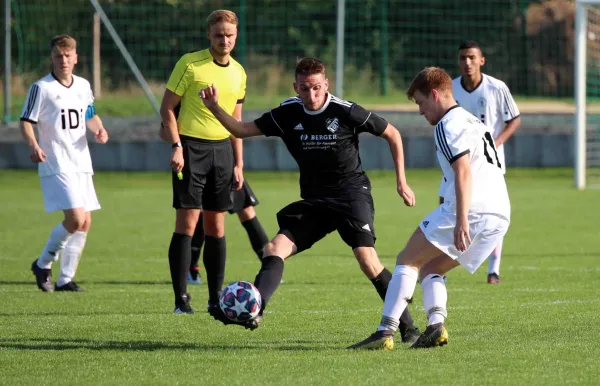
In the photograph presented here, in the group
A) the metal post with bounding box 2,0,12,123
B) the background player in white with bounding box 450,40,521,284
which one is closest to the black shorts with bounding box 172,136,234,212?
the background player in white with bounding box 450,40,521,284

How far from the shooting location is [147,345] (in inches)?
267

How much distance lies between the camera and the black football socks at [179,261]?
814 centimetres

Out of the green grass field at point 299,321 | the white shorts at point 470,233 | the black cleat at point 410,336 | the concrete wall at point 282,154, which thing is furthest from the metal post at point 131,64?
the white shorts at point 470,233

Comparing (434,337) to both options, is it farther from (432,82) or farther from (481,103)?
(481,103)

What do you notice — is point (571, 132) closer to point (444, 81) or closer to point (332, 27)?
point (332, 27)

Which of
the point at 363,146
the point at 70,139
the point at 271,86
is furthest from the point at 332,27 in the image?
the point at 70,139

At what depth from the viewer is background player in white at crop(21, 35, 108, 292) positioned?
9734 millimetres

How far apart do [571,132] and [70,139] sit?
52.7 feet

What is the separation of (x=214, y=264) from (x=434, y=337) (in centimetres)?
242

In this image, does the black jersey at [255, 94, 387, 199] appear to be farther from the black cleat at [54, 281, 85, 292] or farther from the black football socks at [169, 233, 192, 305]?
the black cleat at [54, 281, 85, 292]

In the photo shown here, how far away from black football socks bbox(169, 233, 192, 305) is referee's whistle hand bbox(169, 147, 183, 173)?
0.57 meters

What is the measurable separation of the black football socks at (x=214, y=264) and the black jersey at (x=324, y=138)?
1531 mm

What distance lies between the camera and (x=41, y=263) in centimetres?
985

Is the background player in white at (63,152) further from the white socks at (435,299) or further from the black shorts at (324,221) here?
the white socks at (435,299)
